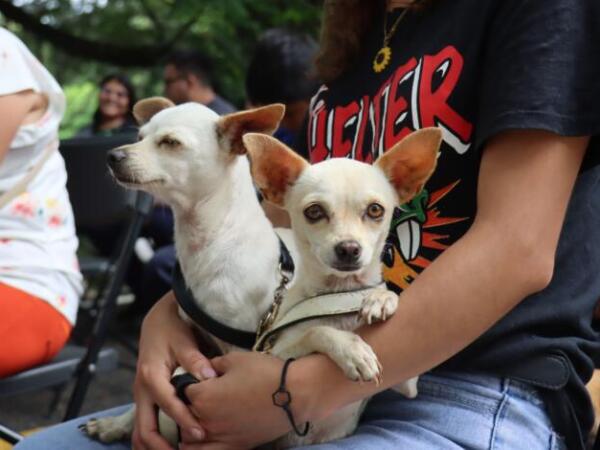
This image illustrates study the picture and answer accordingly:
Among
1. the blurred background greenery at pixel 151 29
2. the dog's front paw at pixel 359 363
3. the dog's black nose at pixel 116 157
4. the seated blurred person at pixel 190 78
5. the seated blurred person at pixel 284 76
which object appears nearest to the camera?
the dog's front paw at pixel 359 363

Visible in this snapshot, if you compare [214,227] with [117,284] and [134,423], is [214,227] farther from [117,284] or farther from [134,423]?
[117,284]

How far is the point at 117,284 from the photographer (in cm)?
203

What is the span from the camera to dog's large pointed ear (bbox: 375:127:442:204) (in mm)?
938

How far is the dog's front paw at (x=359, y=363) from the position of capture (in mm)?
875

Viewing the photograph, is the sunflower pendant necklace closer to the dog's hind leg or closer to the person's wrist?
the person's wrist

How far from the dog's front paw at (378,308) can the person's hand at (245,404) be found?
11 cm

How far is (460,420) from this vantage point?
3.25 ft

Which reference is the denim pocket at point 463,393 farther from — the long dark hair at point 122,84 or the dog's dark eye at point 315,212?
→ the long dark hair at point 122,84

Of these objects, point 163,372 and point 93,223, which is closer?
point 163,372

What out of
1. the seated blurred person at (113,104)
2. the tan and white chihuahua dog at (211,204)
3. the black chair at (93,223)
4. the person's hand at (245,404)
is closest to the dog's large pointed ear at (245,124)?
the tan and white chihuahua dog at (211,204)

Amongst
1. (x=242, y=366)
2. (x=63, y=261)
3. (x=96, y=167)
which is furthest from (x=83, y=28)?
(x=242, y=366)

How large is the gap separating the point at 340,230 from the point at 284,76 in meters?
2.45

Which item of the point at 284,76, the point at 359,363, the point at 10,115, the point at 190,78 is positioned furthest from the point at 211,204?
the point at 190,78

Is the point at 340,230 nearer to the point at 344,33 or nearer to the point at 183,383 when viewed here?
the point at 183,383
